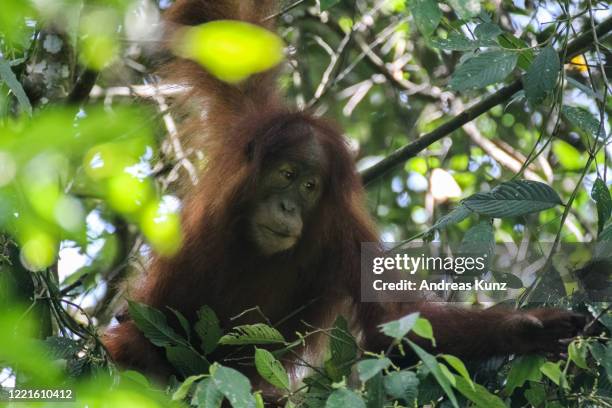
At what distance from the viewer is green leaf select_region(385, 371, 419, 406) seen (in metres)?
2.59

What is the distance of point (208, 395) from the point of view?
2.44 meters

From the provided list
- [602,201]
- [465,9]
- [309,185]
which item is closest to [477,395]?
[602,201]

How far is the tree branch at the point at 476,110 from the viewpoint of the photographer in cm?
439

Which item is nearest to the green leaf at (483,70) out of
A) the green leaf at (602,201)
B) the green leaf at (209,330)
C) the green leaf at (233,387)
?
the green leaf at (602,201)

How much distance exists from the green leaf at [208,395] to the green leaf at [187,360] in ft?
3.95

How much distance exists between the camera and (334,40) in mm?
7969

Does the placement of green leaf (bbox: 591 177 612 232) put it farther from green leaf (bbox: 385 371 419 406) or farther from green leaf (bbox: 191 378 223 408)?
green leaf (bbox: 191 378 223 408)

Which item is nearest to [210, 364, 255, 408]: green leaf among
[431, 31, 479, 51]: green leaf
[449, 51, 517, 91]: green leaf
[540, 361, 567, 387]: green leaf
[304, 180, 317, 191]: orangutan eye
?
[540, 361, 567, 387]: green leaf

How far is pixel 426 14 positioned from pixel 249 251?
79.7 inches

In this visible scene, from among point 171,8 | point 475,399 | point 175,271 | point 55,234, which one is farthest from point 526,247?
point 55,234

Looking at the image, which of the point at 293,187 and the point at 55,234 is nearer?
the point at 55,234

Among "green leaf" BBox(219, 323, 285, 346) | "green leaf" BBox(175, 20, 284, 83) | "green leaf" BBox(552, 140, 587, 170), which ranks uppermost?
"green leaf" BBox(175, 20, 284, 83)

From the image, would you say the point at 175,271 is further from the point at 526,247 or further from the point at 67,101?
the point at 526,247

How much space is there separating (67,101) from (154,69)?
1.01 meters
